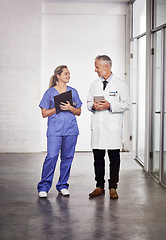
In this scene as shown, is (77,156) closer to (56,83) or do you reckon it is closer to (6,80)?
(6,80)

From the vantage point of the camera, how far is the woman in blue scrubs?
471cm

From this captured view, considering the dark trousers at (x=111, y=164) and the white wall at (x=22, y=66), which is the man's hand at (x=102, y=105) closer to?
the dark trousers at (x=111, y=164)

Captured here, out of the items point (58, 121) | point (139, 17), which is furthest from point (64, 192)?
point (139, 17)

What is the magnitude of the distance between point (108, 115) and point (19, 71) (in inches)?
148

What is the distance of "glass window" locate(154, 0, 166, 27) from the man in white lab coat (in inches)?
45.3

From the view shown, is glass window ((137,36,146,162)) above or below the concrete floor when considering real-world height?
above

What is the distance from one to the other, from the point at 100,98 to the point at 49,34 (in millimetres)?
3872

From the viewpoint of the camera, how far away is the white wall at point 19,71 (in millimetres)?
7992

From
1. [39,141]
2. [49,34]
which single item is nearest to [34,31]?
[49,34]

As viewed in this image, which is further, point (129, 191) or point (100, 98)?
point (129, 191)

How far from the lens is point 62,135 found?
4.71 meters

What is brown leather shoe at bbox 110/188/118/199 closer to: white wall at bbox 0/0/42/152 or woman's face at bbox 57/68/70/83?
woman's face at bbox 57/68/70/83

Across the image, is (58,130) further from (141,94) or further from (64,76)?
(141,94)

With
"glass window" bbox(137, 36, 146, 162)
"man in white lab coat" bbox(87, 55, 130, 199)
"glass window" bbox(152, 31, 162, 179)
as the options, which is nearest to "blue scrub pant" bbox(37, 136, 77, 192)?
"man in white lab coat" bbox(87, 55, 130, 199)
